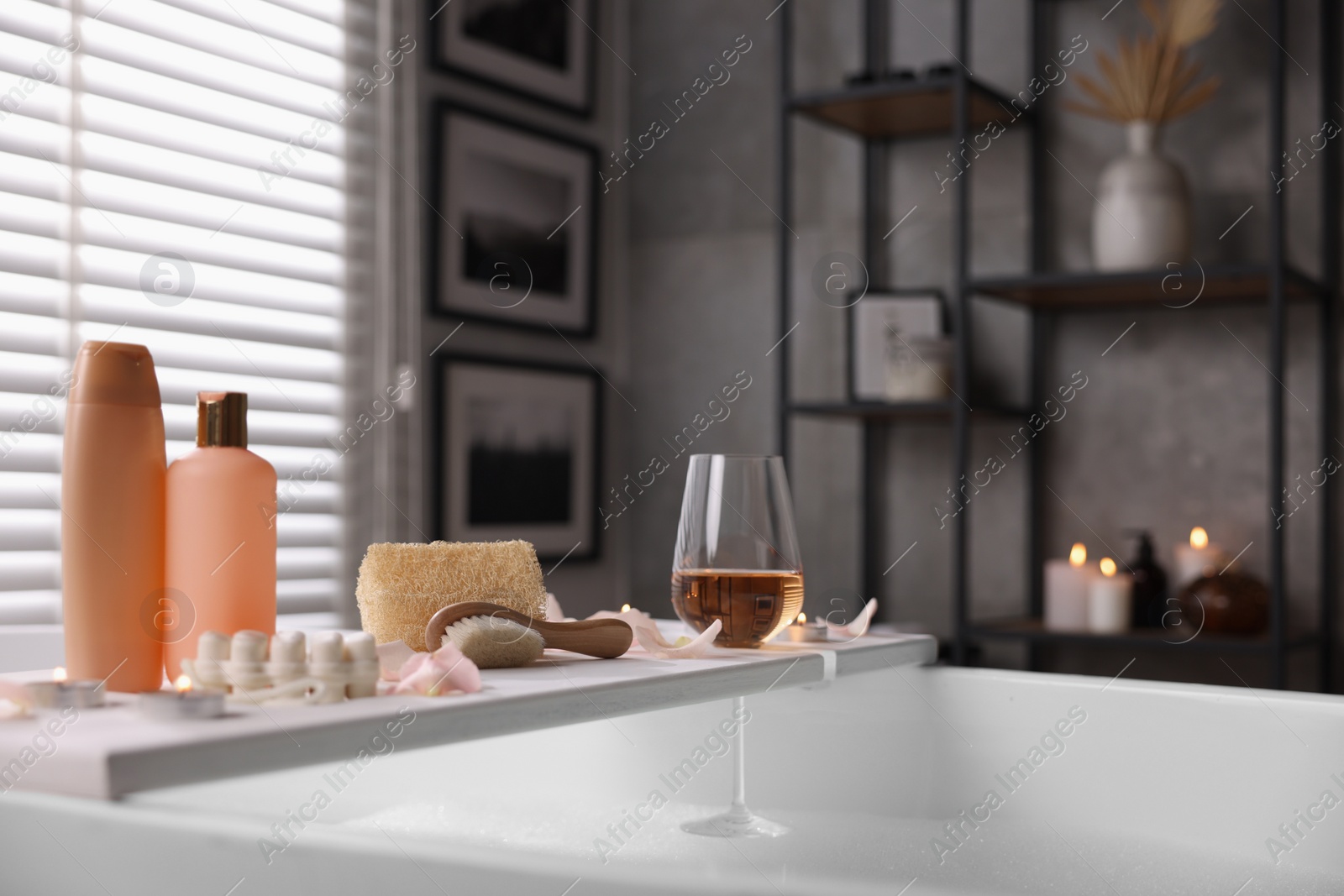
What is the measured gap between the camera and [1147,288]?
7.11 feet

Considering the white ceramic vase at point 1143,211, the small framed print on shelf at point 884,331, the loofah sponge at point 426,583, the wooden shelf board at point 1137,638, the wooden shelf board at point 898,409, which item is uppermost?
the white ceramic vase at point 1143,211

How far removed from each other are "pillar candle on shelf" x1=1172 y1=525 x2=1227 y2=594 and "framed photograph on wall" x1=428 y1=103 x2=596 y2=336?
47.9 inches

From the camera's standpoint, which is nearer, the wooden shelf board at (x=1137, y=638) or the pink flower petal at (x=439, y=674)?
the pink flower petal at (x=439, y=674)

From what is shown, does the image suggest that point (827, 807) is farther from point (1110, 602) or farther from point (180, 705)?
point (1110, 602)

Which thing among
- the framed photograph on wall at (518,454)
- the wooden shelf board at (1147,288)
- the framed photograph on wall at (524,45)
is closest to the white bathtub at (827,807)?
the wooden shelf board at (1147,288)

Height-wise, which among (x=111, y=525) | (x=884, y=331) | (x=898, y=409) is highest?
(x=884, y=331)

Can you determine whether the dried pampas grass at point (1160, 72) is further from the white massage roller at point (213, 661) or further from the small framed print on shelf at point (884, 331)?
the white massage roller at point (213, 661)

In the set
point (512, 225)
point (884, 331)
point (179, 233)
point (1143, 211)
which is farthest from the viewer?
point (512, 225)

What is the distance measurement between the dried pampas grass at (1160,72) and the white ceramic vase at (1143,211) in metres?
0.03

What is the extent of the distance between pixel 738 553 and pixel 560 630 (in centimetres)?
13

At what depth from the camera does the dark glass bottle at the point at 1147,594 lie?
86.2 inches

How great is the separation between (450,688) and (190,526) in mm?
150

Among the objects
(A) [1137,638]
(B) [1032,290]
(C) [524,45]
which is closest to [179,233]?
(C) [524,45]

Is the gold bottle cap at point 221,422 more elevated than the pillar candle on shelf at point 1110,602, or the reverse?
the gold bottle cap at point 221,422
